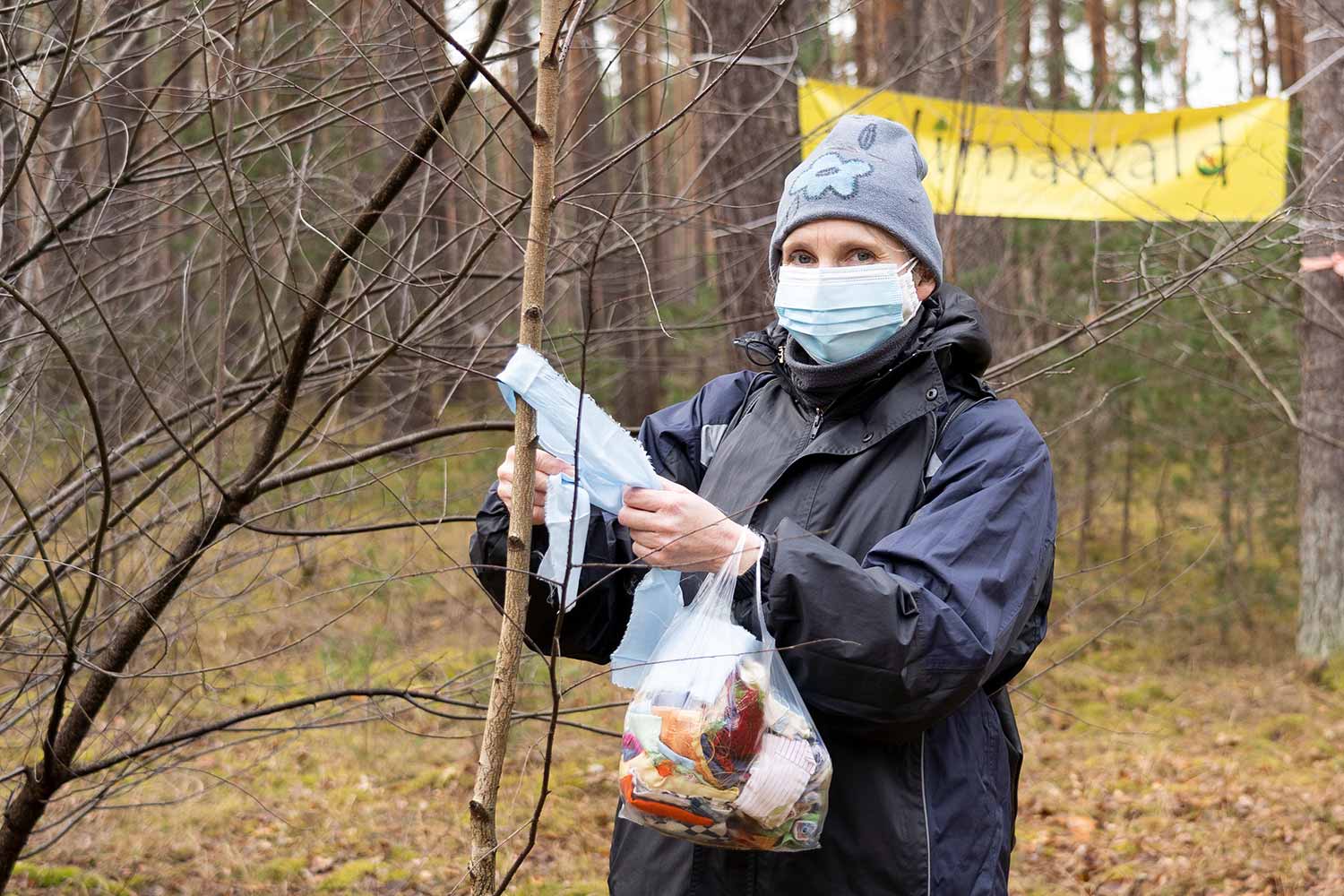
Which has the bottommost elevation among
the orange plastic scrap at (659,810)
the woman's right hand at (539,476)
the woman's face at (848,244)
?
the orange plastic scrap at (659,810)

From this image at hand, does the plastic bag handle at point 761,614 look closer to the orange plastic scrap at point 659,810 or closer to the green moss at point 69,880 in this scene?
the orange plastic scrap at point 659,810

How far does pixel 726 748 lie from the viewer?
1.61 meters

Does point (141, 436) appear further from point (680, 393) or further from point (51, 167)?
point (680, 393)

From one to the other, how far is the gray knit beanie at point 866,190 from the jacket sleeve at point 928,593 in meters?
0.39

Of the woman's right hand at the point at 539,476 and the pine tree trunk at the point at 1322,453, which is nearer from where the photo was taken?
the woman's right hand at the point at 539,476

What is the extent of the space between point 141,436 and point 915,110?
3.03 metres

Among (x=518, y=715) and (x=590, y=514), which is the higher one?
(x=590, y=514)

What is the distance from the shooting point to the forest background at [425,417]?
253 centimetres

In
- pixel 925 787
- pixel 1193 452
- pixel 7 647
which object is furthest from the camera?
pixel 1193 452

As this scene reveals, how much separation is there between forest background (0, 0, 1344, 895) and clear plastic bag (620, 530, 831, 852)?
19 centimetres

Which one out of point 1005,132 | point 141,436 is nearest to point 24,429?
point 141,436

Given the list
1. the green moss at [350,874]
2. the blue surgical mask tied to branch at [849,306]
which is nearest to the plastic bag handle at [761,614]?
the blue surgical mask tied to branch at [849,306]

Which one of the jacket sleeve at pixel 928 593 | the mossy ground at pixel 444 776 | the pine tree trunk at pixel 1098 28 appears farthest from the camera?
the pine tree trunk at pixel 1098 28

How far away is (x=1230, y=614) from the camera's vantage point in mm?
9047
